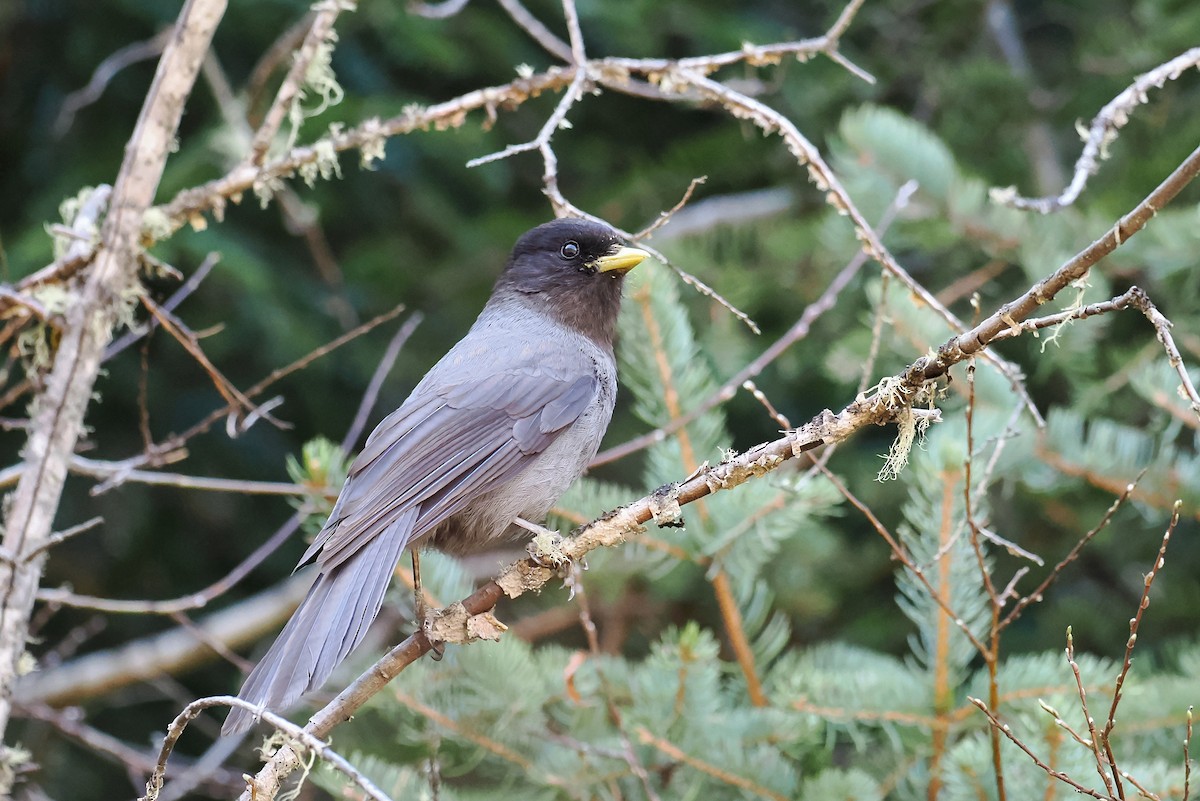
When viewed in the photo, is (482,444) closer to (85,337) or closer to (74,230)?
(85,337)

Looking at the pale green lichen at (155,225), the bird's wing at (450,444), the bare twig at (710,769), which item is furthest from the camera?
the pale green lichen at (155,225)

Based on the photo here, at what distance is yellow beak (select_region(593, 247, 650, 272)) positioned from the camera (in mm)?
3990

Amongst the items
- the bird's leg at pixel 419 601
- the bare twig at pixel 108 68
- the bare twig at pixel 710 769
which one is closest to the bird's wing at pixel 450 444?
the bird's leg at pixel 419 601

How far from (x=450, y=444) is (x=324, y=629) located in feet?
2.79

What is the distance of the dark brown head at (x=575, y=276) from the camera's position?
13.7 feet

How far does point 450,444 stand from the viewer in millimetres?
3477

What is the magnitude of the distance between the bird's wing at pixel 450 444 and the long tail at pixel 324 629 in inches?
1.5

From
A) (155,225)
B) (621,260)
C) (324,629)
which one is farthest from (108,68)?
(324,629)

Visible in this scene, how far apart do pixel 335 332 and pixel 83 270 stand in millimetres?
2361

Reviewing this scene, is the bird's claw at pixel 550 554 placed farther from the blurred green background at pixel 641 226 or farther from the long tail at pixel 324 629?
the blurred green background at pixel 641 226

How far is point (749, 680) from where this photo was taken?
3.31m

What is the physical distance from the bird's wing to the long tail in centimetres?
4

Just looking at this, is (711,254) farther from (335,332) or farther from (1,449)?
(1,449)

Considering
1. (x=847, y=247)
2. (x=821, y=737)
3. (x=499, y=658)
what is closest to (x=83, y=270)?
(x=499, y=658)
